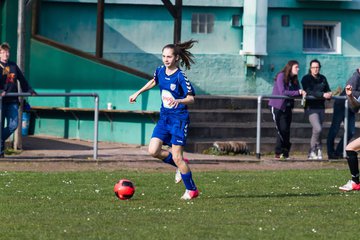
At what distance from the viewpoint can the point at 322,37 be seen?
27.2m

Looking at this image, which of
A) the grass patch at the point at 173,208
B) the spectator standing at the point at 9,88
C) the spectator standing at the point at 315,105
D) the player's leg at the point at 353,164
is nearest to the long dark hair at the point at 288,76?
the spectator standing at the point at 315,105

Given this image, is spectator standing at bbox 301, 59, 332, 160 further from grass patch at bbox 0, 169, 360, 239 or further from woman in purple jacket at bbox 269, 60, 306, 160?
grass patch at bbox 0, 169, 360, 239

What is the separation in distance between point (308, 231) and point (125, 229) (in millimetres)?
1915

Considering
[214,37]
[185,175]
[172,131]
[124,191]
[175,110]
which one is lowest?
[124,191]

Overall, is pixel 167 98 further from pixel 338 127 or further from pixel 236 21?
pixel 236 21

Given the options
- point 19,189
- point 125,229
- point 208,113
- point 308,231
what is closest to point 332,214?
point 308,231

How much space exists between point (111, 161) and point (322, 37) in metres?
9.25

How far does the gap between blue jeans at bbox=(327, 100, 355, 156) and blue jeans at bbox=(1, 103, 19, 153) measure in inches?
250

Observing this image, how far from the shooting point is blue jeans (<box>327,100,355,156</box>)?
850 inches

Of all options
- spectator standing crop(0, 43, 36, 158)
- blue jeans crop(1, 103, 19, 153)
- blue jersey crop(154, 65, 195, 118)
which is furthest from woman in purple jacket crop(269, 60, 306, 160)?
blue jersey crop(154, 65, 195, 118)

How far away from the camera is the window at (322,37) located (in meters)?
27.0

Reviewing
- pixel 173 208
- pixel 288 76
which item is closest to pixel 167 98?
pixel 173 208

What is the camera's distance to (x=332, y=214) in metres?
12.7

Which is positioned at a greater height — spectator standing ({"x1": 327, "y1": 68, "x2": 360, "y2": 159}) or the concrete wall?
the concrete wall
